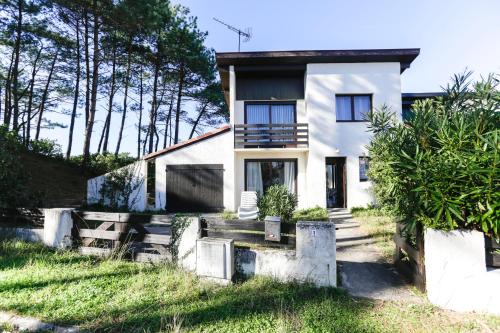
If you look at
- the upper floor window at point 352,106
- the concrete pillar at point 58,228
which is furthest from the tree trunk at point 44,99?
the upper floor window at point 352,106

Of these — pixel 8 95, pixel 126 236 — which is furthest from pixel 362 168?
pixel 8 95

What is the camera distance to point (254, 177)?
38.1 ft

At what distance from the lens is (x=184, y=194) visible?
1091 cm

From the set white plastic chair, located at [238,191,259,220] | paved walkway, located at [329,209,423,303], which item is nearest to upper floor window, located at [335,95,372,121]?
white plastic chair, located at [238,191,259,220]

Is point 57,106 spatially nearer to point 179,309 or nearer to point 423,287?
point 179,309

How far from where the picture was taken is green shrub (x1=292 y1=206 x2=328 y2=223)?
8352mm

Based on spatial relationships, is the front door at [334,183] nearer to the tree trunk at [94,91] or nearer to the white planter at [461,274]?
the white planter at [461,274]

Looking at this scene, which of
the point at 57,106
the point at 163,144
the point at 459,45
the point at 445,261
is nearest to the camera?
the point at 445,261

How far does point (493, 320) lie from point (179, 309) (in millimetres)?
3733

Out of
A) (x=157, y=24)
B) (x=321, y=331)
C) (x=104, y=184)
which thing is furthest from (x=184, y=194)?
(x=157, y=24)

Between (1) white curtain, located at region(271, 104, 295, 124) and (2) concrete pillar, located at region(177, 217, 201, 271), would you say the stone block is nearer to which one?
(2) concrete pillar, located at region(177, 217, 201, 271)

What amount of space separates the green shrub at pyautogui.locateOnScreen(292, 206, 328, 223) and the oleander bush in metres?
4.56

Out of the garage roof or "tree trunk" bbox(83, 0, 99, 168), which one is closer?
the garage roof

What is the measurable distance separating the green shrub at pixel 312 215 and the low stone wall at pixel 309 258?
4452 millimetres
